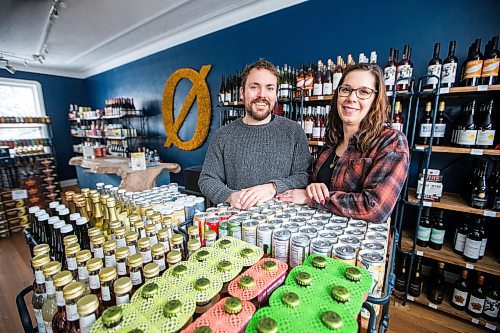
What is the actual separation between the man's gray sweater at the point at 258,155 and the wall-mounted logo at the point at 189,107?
2.95 meters

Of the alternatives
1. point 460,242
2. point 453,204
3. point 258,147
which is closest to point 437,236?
point 460,242

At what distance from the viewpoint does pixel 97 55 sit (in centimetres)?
579

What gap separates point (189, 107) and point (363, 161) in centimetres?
411

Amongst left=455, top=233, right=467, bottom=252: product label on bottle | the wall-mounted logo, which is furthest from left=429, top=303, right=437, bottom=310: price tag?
the wall-mounted logo

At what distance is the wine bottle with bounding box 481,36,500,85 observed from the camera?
5.69 feet

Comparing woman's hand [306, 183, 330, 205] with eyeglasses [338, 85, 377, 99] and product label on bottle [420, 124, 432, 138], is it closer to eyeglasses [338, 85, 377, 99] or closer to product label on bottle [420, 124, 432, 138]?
eyeglasses [338, 85, 377, 99]

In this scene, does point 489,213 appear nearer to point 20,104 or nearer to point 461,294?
point 461,294

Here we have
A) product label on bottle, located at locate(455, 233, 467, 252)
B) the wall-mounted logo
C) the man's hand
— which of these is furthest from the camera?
the wall-mounted logo

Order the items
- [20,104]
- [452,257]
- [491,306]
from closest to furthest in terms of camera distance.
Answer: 1. [491,306]
2. [452,257]
3. [20,104]

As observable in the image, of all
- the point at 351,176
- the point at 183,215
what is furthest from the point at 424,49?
the point at 183,215

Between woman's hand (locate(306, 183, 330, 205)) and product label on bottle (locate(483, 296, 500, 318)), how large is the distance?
2.02 m

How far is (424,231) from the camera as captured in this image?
214cm

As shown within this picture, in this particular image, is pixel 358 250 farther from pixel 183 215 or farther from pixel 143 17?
pixel 143 17

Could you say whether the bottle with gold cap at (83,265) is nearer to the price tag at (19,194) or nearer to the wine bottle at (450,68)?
the wine bottle at (450,68)
